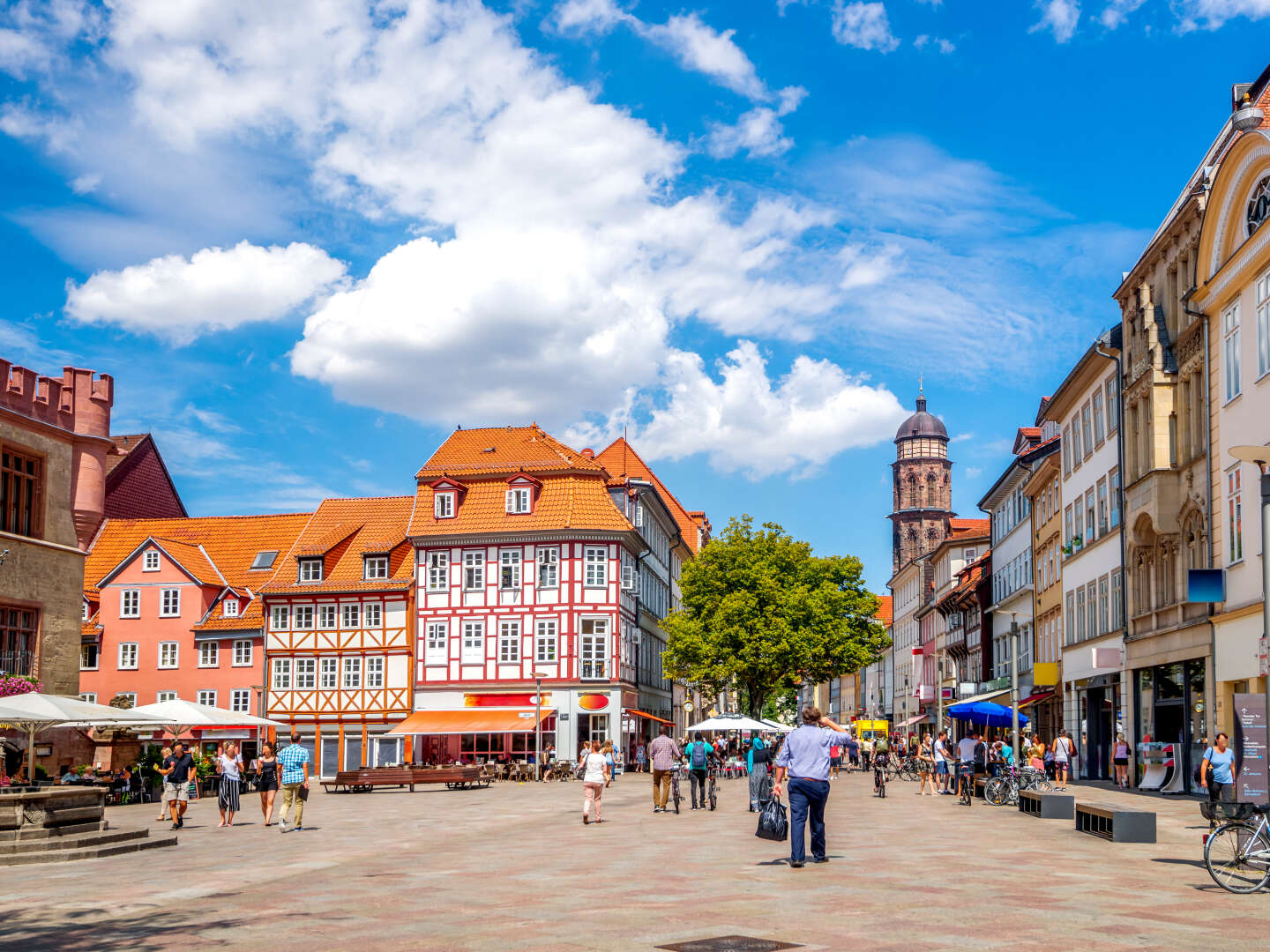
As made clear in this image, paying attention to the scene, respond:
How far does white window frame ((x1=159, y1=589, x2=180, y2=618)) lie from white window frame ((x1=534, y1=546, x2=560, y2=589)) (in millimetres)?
17451

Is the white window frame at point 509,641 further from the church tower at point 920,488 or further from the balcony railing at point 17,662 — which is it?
the church tower at point 920,488

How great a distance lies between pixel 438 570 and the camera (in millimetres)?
67000

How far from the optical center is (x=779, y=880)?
15.2 meters

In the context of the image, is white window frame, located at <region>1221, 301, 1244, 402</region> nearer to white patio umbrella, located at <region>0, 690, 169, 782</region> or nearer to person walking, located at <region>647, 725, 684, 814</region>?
person walking, located at <region>647, 725, 684, 814</region>

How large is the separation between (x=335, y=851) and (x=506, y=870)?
5.03 meters

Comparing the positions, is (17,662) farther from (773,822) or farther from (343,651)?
(343,651)

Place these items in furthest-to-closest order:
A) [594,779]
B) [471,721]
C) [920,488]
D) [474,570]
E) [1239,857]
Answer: [920,488] < [474,570] < [471,721] < [594,779] < [1239,857]

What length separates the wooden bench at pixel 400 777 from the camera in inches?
1815

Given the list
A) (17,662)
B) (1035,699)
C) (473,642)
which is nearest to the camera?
(17,662)

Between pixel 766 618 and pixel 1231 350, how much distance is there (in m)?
37.9

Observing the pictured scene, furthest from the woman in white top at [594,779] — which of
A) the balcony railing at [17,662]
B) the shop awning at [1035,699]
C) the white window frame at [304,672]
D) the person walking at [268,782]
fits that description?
the white window frame at [304,672]

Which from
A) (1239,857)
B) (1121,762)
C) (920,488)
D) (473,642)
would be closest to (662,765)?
(1121,762)

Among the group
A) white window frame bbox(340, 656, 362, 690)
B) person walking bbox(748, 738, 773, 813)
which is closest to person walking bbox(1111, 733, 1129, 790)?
person walking bbox(748, 738, 773, 813)

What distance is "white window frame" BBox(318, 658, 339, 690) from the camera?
66312mm
